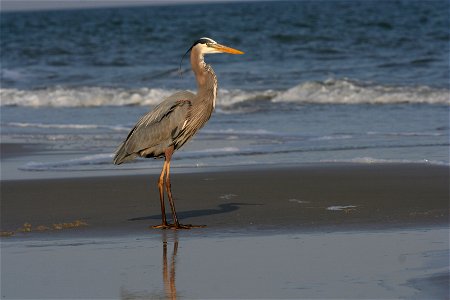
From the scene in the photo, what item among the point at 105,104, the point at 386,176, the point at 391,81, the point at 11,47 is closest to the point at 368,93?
the point at 391,81

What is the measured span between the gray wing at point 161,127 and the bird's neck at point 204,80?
0.40 feet

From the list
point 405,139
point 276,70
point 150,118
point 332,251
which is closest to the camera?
point 332,251

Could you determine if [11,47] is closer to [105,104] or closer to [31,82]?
[31,82]

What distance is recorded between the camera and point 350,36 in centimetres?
3525

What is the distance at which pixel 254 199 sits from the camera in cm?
922

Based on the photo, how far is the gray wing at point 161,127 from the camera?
8.45 meters

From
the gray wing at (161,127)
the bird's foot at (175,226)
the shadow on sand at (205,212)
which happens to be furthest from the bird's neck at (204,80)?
the bird's foot at (175,226)

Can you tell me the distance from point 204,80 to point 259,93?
476 inches

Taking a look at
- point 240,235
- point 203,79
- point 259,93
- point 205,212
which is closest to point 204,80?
point 203,79

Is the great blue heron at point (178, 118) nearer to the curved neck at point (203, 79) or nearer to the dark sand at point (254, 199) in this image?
the curved neck at point (203, 79)

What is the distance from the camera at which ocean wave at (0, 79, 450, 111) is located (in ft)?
61.9

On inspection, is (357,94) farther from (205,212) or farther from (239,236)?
(239,236)

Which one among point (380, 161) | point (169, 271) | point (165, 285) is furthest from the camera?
point (380, 161)

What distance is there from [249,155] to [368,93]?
777cm
